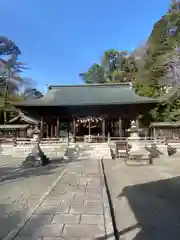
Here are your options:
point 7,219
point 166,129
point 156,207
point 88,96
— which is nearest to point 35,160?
point 7,219

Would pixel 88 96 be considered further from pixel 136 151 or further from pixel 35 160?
pixel 35 160

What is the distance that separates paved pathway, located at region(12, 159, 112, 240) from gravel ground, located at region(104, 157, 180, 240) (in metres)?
0.35

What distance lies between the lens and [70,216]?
411 centimetres

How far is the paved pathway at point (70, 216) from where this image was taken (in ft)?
11.0

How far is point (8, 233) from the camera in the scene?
3502 mm

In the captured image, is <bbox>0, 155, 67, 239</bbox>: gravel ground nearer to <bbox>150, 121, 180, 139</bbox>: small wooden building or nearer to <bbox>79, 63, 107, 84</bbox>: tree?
<bbox>150, 121, 180, 139</bbox>: small wooden building

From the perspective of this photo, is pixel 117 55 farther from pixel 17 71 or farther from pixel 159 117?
pixel 159 117

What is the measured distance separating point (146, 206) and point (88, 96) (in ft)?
56.9

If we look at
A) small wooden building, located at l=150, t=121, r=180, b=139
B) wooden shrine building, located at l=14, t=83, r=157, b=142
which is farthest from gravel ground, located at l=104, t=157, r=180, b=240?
small wooden building, located at l=150, t=121, r=180, b=139

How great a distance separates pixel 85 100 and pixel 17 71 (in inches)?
907

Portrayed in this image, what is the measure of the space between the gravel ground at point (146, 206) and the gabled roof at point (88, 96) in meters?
11.6

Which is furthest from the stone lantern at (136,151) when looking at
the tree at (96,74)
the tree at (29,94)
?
the tree at (96,74)

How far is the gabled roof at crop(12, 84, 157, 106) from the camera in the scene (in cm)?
1889

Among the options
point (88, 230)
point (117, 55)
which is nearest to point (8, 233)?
point (88, 230)
